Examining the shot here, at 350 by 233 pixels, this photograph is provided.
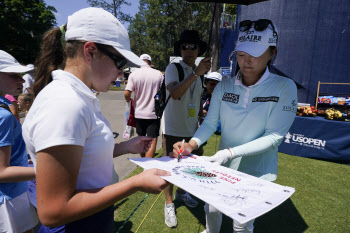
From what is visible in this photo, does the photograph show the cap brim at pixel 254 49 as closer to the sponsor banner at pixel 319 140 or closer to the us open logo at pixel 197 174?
the us open logo at pixel 197 174

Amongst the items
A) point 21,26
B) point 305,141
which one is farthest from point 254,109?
point 21,26

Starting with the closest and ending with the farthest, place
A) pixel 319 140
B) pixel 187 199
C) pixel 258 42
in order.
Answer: pixel 258 42
pixel 187 199
pixel 319 140

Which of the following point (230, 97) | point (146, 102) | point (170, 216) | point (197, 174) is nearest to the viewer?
point (197, 174)

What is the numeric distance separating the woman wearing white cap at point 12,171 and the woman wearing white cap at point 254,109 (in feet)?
3.90

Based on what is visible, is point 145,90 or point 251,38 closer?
point 251,38

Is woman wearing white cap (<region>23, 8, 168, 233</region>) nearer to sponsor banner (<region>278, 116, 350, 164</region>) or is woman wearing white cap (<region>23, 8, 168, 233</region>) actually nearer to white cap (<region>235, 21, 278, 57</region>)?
white cap (<region>235, 21, 278, 57</region>)

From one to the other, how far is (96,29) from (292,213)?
3615 mm

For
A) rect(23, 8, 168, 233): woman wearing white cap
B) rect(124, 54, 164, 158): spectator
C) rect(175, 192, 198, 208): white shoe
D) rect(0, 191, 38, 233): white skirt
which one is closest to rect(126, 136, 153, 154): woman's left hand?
rect(23, 8, 168, 233): woman wearing white cap

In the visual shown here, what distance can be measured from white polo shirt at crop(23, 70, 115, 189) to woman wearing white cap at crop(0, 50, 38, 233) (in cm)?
62

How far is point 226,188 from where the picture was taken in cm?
130

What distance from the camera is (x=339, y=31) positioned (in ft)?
25.2

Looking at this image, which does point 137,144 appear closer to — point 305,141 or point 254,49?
point 254,49

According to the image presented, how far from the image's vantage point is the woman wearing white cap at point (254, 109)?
1.69 metres

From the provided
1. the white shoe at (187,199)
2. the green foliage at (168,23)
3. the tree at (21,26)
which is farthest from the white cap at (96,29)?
the green foliage at (168,23)
